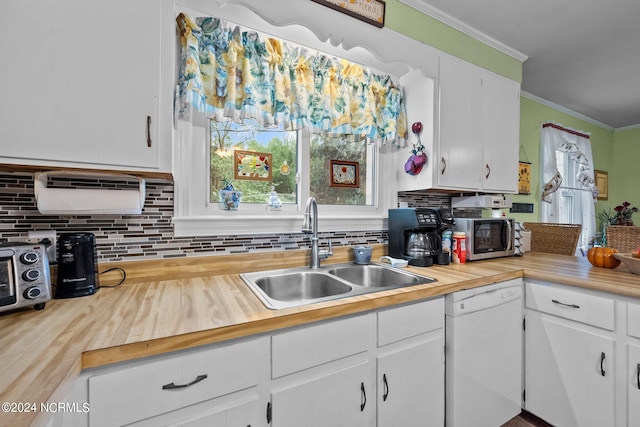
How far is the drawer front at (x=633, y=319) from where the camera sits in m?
1.28

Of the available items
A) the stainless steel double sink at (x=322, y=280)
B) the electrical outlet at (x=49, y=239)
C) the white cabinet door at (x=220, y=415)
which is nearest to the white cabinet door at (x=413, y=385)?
the stainless steel double sink at (x=322, y=280)

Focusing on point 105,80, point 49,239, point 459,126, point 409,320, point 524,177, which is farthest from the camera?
point 524,177

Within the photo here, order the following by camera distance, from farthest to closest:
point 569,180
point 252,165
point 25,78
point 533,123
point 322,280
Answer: point 569,180 → point 533,123 → point 252,165 → point 322,280 → point 25,78

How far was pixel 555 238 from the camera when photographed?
247 cm

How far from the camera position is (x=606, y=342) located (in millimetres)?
1372

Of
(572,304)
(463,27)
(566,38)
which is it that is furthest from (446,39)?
(572,304)

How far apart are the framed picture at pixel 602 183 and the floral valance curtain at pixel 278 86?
162 inches

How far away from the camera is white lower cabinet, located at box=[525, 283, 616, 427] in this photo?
4.54 ft

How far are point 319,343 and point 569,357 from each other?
140 cm

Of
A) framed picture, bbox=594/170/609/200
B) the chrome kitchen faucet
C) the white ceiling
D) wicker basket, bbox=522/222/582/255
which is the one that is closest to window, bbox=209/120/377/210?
the chrome kitchen faucet

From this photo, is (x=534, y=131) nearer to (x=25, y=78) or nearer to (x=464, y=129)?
(x=464, y=129)

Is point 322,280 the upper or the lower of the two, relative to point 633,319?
upper

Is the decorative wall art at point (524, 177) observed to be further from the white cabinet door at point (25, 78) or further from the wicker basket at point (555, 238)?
the white cabinet door at point (25, 78)

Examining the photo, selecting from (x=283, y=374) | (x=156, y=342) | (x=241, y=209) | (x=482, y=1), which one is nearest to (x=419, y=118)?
(x=482, y=1)
